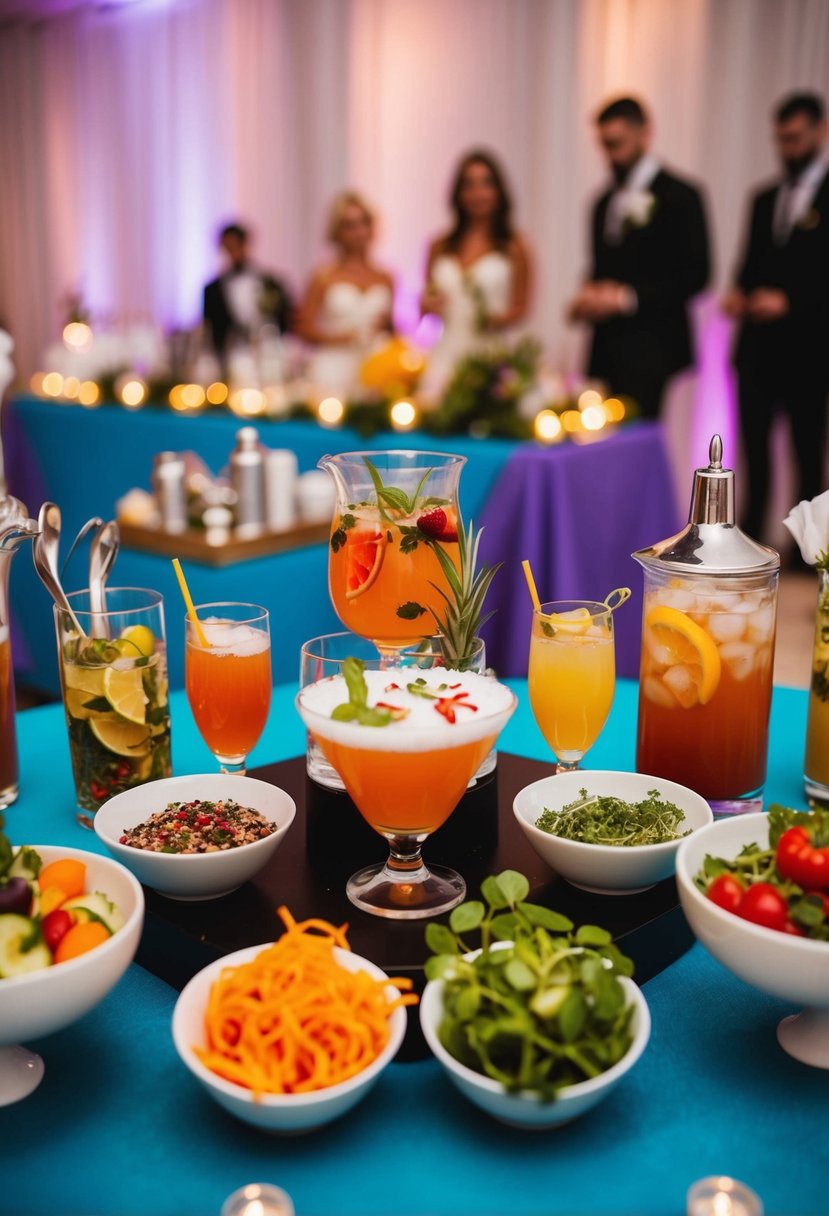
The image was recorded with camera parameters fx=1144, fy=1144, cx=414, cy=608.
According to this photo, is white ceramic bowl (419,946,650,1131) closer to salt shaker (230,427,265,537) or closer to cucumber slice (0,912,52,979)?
cucumber slice (0,912,52,979)

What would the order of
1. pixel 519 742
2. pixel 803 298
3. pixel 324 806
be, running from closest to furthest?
pixel 324 806, pixel 519 742, pixel 803 298

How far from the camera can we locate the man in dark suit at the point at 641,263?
488cm

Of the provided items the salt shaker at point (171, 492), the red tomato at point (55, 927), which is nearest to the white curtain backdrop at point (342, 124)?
the salt shaker at point (171, 492)

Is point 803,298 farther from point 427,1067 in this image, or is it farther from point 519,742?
point 427,1067

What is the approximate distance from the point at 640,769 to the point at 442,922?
1.34ft

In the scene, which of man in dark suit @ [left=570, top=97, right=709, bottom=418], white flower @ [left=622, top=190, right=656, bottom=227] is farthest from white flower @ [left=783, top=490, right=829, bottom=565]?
white flower @ [left=622, top=190, right=656, bottom=227]

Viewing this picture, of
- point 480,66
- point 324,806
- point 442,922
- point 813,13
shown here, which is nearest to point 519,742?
point 324,806

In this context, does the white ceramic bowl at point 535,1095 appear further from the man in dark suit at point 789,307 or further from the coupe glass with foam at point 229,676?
the man in dark suit at point 789,307

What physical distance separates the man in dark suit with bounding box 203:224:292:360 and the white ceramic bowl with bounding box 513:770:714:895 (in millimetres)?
5572

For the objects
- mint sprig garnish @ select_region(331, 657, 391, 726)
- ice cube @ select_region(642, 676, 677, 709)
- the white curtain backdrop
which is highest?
the white curtain backdrop

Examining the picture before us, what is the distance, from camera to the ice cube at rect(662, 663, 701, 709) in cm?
125

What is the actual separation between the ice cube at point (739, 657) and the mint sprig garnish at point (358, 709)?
1.54ft

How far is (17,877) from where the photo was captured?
88 cm

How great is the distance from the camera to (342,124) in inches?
316
